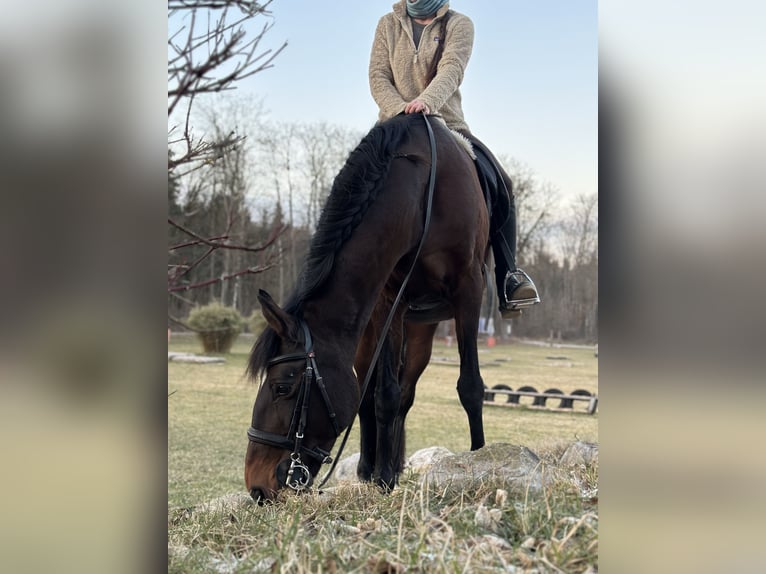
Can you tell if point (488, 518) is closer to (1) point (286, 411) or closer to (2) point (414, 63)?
(1) point (286, 411)

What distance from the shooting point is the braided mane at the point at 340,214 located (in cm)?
278

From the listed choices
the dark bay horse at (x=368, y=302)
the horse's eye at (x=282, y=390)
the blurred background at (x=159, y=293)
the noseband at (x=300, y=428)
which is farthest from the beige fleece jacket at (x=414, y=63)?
the blurred background at (x=159, y=293)

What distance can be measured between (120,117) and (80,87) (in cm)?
11

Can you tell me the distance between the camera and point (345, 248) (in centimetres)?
297

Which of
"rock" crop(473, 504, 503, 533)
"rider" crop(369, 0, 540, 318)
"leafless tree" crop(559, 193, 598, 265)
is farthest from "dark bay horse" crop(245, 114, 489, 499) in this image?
"leafless tree" crop(559, 193, 598, 265)

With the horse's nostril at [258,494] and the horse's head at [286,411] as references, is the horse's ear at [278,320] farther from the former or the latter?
the horse's nostril at [258,494]

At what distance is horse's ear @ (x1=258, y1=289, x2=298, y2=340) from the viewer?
2621mm

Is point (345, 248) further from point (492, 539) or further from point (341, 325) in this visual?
point (492, 539)

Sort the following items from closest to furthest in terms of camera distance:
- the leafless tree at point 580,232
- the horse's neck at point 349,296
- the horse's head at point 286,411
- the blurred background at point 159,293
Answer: the blurred background at point 159,293 < the horse's head at point 286,411 < the horse's neck at point 349,296 < the leafless tree at point 580,232

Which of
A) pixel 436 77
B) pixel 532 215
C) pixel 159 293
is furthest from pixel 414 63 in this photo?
pixel 532 215

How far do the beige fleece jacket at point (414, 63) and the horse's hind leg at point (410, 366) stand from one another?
4.56 feet

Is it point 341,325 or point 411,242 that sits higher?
point 411,242

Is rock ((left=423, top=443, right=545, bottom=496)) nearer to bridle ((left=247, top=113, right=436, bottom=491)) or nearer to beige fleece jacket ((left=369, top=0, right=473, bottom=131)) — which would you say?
bridle ((left=247, top=113, right=436, bottom=491))

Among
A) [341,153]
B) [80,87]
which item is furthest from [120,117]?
[341,153]
